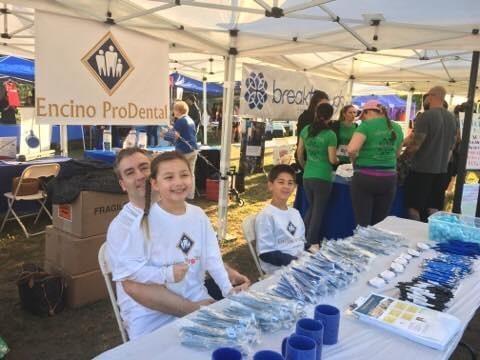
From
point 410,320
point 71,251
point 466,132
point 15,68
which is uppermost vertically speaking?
point 15,68

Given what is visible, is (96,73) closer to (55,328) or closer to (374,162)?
(55,328)

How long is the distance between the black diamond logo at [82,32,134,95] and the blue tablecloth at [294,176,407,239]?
2.25 meters

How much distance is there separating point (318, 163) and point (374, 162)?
1.76 ft

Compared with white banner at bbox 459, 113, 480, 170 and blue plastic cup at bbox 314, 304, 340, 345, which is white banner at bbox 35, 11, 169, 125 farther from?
white banner at bbox 459, 113, 480, 170

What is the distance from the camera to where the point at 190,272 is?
1.68 metres

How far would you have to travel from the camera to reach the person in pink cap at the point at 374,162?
3.31 metres

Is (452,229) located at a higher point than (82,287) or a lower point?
higher

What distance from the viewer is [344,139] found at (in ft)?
14.1

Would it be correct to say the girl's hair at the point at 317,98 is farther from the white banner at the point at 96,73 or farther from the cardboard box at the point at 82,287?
the cardboard box at the point at 82,287

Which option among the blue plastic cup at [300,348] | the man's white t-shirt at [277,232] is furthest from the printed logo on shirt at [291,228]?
the blue plastic cup at [300,348]

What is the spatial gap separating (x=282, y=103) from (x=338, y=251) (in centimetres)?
367

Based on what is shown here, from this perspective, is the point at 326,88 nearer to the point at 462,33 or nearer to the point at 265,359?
the point at 462,33

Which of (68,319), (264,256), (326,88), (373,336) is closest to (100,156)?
(68,319)

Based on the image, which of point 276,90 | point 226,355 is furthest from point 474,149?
point 226,355
